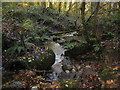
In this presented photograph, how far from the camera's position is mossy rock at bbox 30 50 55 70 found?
5.60 m

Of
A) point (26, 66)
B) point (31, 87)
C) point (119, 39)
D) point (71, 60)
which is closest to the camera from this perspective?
point (31, 87)

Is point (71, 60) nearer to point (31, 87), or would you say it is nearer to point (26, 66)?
point (26, 66)

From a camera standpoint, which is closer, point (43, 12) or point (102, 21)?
point (102, 21)

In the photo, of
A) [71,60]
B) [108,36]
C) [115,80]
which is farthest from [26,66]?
[108,36]

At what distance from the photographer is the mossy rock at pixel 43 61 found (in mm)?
5595

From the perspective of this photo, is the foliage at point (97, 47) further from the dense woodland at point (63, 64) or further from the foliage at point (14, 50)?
the foliage at point (14, 50)

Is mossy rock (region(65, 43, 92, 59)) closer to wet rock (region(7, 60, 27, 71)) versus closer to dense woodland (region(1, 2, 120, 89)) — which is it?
dense woodland (region(1, 2, 120, 89))

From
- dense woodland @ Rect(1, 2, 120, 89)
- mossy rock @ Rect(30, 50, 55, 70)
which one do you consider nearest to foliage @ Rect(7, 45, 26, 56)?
dense woodland @ Rect(1, 2, 120, 89)

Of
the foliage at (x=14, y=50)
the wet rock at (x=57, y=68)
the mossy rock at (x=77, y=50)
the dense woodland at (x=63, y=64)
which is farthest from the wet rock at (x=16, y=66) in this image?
the mossy rock at (x=77, y=50)

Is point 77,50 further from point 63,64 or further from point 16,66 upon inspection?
point 16,66

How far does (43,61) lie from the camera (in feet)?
19.2

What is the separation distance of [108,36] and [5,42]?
6.77m

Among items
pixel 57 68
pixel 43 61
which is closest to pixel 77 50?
pixel 57 68

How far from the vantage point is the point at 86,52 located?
8.02m
